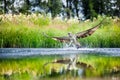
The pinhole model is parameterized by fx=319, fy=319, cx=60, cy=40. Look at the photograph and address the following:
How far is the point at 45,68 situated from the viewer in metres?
3.34

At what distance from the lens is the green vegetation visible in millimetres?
3268

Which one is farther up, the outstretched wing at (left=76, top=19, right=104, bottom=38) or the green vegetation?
the outstretched wing at (left=76, top=19, right=104, bottom=38)

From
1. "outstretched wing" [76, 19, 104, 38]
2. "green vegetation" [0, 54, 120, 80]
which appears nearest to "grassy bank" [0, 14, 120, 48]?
"outstretched wing" [76, 19, 104, 38]

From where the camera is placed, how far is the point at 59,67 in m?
3.37

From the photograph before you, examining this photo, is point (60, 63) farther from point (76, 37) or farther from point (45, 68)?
point (76, 37)

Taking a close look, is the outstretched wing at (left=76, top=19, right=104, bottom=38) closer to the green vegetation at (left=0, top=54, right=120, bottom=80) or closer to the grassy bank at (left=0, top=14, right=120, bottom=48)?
the grassy bank at (left=0, top=14, right=120, bottom=48)

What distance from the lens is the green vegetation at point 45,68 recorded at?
3.27m

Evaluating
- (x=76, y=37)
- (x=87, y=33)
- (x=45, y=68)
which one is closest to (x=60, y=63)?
(x=45, y=68)

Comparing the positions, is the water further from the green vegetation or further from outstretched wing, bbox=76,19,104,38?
outstretched wing, bbox=76,19,104,38

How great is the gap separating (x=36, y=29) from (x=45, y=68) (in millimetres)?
435

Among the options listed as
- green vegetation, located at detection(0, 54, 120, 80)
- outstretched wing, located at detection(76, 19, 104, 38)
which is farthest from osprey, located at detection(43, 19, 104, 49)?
green vegetation, located at detection(0, 54, 120, 80)

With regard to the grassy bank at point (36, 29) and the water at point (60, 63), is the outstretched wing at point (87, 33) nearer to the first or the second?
the grassy bank at point (36, 29)

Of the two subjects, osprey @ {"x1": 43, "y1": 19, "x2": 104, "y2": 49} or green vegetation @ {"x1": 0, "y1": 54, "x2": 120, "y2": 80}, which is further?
osprey @ {"x1": 43, "y1": 19, "x2": 104, "y2": 49}

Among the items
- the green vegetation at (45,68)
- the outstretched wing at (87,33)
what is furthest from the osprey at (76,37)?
the green vegetation at (45,68)
